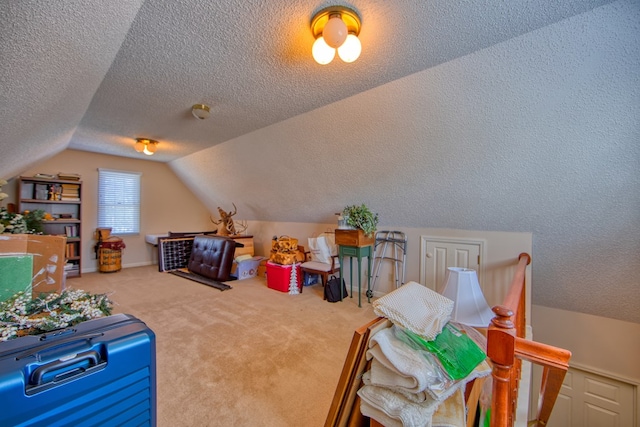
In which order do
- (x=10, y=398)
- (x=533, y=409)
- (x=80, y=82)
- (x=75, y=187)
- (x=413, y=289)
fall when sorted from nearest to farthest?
(x=10, y=398) < (x=413, y=289) < (x=80, y=82) < (x=533, y=409) < (x=75, y=187)

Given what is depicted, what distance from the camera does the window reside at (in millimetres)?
4891

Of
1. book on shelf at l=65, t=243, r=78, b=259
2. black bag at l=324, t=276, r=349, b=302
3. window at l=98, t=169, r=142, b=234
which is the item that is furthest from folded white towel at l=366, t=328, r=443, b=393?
window at l=98, t=169, r=142, b=234

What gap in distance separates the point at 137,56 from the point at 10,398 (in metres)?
2.11

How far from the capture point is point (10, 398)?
51 centimetres

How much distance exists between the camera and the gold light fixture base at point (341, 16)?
4.62ft

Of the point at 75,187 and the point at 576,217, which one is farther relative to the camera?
the point at 75,187

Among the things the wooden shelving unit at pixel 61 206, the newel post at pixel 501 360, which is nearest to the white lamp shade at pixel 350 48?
the newel post at pixel 501 360

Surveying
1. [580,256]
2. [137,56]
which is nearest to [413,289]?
[580,256]

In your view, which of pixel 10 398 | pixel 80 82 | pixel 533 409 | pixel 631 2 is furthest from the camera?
pixel 533 409

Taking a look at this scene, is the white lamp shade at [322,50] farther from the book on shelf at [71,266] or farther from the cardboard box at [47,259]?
the book on shelf at [71,266]

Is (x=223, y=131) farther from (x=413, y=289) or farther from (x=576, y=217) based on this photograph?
(x=576, y=217)

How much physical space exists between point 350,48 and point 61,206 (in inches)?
222

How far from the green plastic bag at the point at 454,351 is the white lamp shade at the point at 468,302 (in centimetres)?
109

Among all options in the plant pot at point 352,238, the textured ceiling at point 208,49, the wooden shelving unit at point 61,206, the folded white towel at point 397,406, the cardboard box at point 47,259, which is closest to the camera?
the folded white towel at point 397,406
